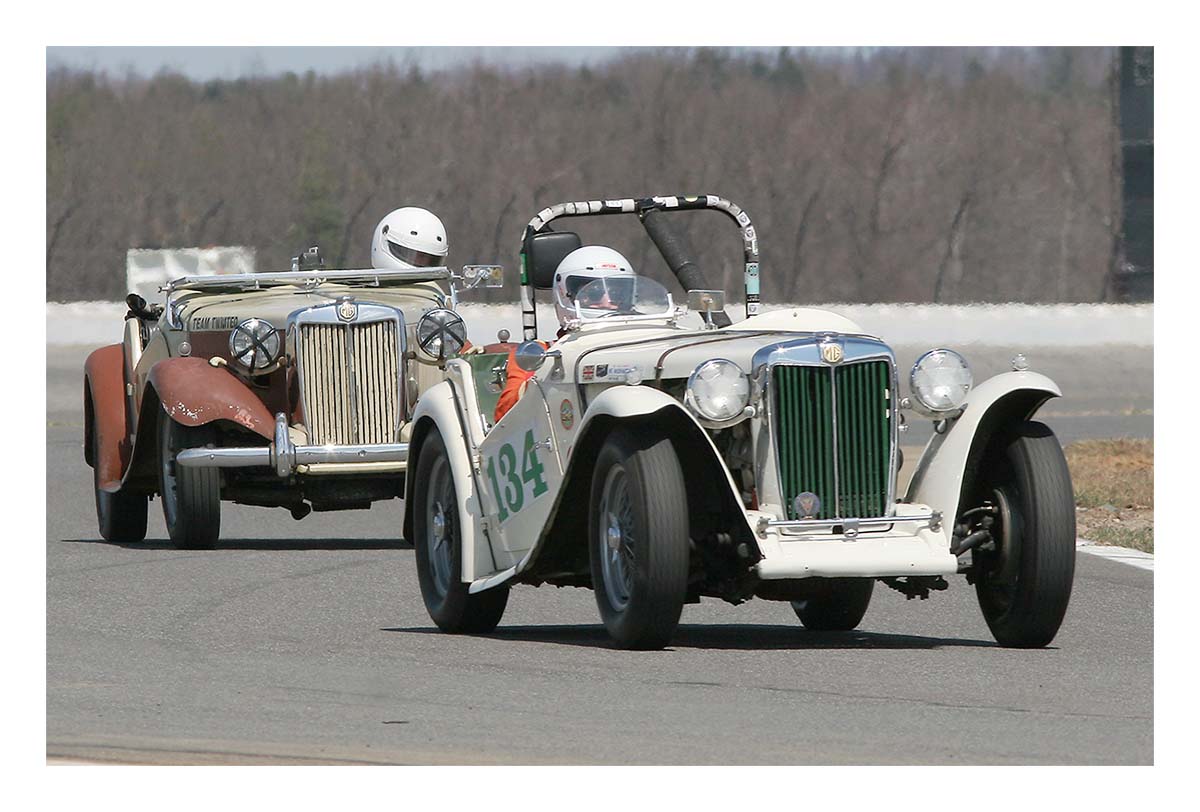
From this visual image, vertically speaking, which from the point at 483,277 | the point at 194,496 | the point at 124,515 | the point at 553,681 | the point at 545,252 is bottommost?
the point at 553,681

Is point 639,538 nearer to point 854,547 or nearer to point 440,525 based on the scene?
point 854,547

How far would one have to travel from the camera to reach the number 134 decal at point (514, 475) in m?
10.1

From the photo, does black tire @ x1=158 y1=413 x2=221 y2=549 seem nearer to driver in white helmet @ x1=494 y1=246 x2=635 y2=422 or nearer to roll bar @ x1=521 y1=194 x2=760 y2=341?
roll bar @ x1=521 y1=194 x2=760 y2=341

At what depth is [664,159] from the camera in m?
50.0

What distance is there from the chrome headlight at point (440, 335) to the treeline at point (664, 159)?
1183 inches

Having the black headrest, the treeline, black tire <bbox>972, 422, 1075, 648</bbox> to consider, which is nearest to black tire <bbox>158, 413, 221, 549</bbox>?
the black headrest

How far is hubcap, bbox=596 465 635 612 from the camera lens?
9195 mm

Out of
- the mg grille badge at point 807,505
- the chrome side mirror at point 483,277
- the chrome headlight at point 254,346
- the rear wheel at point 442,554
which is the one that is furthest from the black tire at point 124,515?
the mg grille badge at point 807,505

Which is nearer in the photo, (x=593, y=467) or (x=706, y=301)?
(x=593, y=467)

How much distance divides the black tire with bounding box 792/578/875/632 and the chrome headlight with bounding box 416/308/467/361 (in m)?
5.20

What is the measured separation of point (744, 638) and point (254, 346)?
6182 millimetres

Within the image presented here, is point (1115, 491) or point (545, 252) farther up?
point (545, 252)

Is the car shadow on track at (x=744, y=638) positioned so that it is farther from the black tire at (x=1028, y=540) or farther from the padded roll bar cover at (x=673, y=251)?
the padded roll bar cover at (x=673, y=251)

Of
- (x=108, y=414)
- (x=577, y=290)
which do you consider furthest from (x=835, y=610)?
(x=108, y=414)
